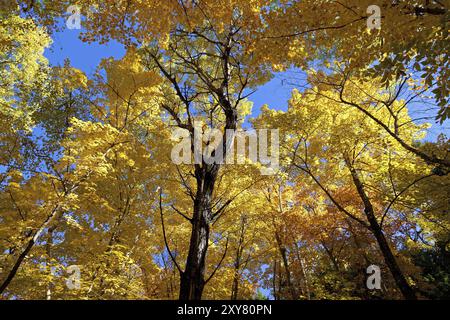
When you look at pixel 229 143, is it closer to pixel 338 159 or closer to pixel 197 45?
pixel 197 45

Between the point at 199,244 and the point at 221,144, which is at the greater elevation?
the point at 221,144

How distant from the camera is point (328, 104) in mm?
9477

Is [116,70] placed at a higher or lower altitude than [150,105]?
higher

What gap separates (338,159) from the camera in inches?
398

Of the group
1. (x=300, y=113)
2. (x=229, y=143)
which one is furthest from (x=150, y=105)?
(x=229, y=143)

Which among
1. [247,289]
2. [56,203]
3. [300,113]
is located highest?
[300,113]

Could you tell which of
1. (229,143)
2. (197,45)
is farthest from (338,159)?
(229,143)

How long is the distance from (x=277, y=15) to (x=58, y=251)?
10.1 m
